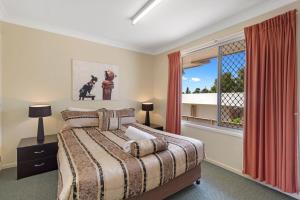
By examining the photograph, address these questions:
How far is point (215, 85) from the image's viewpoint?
315cm

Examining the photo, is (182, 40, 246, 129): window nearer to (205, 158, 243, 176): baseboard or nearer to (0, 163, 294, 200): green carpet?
(205, 158, 243, 176): baseboard

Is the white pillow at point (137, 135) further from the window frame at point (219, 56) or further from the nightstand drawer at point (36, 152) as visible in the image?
the window frame at point (219, 56)

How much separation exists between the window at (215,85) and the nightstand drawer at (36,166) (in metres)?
2.71

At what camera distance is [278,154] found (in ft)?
6.72

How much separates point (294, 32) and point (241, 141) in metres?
1.61

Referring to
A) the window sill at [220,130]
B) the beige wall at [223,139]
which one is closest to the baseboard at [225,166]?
the beige wall at [223,139]

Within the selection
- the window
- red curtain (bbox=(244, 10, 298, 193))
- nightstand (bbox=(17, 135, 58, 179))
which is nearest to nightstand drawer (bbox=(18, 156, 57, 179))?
nightstand (bbox=(17, 135, 58, 179))

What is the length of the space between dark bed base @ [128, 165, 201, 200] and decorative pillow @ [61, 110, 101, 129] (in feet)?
5.80

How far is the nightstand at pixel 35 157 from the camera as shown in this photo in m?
2.33

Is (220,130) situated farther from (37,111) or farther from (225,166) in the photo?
(37,111)

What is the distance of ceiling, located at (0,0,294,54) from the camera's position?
7.39 feet

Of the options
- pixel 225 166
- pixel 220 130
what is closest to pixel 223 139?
pixel 220 130

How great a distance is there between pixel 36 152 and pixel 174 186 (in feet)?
6.83

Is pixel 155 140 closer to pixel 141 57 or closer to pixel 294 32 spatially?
pixel 294 32
